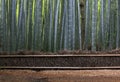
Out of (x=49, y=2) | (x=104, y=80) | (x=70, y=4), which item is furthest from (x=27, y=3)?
(x=104, y=80)

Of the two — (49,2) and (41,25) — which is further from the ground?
(49,2)

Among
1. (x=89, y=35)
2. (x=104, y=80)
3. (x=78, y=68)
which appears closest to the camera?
(x=104, y=80)

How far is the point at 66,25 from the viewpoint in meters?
2.72

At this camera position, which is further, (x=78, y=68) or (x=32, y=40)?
(x=32, y=40)

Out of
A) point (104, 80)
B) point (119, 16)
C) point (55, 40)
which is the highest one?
point (119, 16)

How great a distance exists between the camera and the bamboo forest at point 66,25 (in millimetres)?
2705

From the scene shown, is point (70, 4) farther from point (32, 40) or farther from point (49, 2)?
point (32, 40)

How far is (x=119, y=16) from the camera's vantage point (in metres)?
2.73

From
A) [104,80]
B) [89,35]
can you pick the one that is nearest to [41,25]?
[89,35]

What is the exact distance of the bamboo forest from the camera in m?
2.71

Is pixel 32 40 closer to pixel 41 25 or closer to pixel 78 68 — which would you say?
pixel 41 25

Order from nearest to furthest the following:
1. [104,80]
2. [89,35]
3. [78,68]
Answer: [104,80] < [78,68] < [89,35]

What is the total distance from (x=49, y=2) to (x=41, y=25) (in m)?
0.22

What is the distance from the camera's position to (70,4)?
270 centimetres
